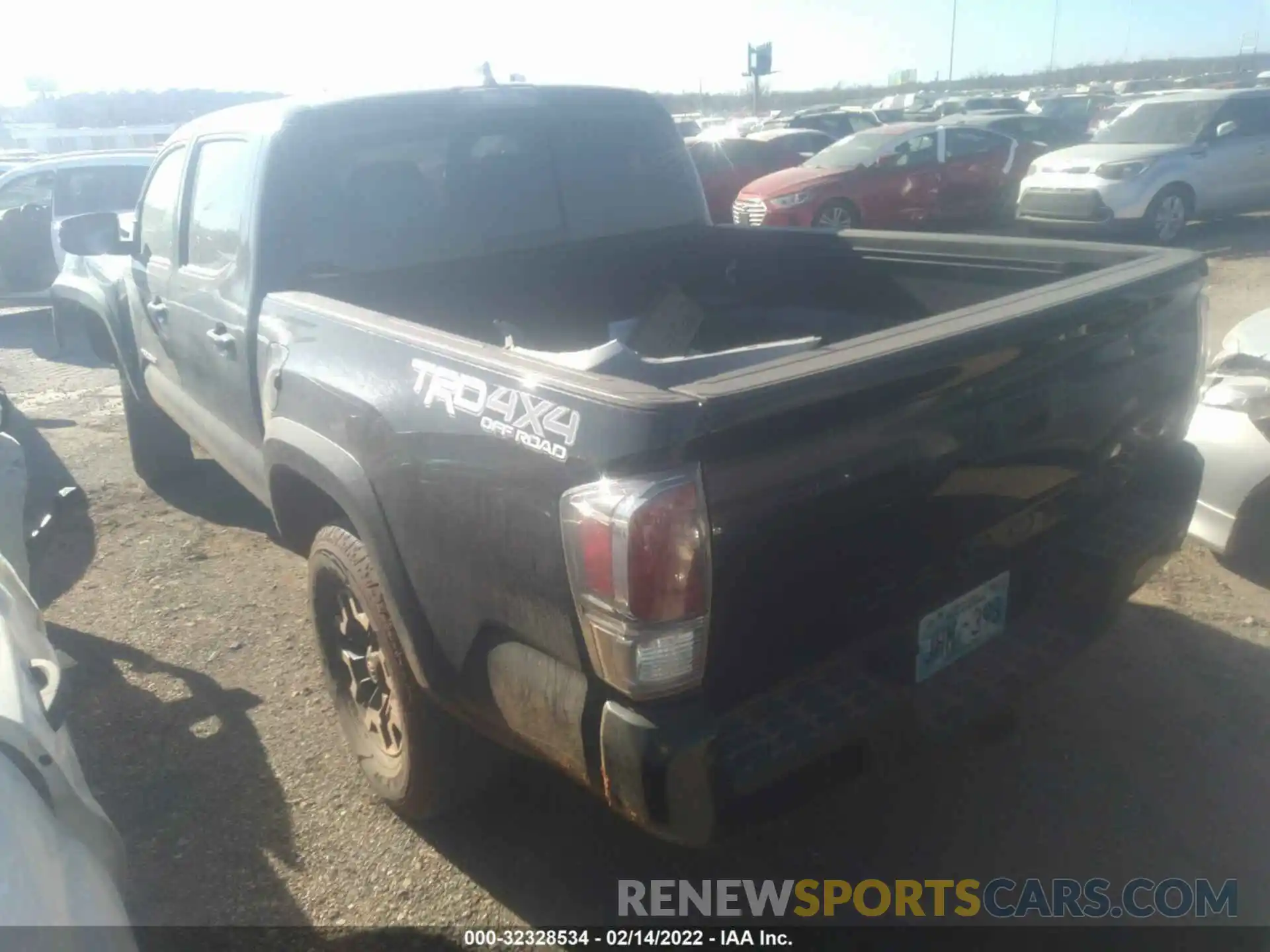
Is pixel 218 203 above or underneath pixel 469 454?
above

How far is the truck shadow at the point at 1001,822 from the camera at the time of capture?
2721mm

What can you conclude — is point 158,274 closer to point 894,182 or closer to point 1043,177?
point 894,182

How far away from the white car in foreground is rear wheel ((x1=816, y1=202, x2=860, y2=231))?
12.0 m

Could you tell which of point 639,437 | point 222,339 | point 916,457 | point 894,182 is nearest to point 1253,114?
point 894,182

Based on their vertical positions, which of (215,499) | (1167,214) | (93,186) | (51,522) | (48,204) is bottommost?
(215,499)

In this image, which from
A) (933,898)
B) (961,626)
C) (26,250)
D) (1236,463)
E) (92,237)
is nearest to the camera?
(961,626)

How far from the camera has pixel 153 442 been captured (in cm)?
583

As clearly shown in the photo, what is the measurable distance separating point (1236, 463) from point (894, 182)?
34.4ft

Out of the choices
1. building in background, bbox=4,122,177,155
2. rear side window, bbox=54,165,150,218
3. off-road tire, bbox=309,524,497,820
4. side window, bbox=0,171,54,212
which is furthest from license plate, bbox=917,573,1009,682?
building in background, bbox=4,122,177,155

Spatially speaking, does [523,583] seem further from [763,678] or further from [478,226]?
[478,226]

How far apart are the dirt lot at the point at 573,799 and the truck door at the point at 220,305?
2.40 feet

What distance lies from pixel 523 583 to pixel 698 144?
564 inches

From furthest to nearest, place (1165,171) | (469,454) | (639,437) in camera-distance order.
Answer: (1165,171) < (469,454) < (639,437)

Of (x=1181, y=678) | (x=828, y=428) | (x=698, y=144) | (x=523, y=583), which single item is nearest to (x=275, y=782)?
(x=523, y=583)
